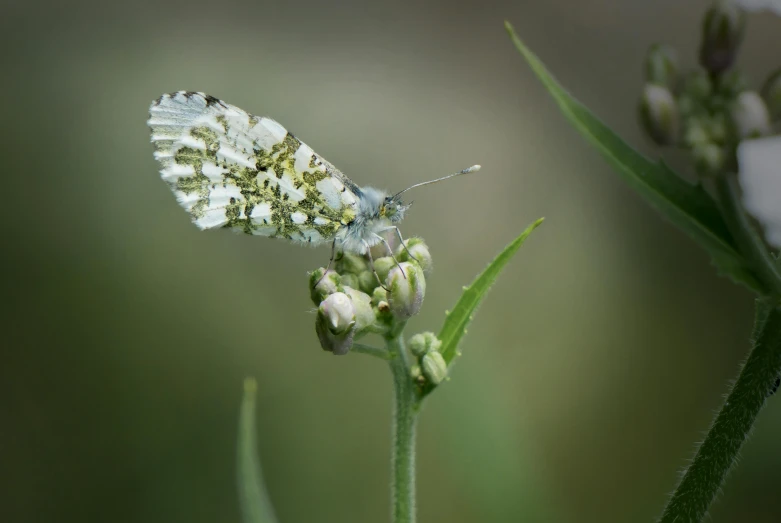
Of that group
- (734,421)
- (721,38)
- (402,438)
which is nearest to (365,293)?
(402,438)

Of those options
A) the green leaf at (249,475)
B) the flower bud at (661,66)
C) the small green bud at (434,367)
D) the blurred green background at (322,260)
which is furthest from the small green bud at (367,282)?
the blurred green background at (322,260)

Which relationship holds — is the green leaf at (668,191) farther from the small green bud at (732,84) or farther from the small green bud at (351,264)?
the small green bud at (351,264)

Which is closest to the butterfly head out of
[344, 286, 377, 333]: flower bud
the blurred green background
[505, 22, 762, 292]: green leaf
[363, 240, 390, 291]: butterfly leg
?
[363, 240, 390, 291]: butterfly leg

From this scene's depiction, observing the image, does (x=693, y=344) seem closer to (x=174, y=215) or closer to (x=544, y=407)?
(x=544, y=407)

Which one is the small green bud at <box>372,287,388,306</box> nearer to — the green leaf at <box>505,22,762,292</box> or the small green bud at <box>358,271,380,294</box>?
the small green bud at <box>358,271,380,294</box>

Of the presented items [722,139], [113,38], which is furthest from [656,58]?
[113,38]
